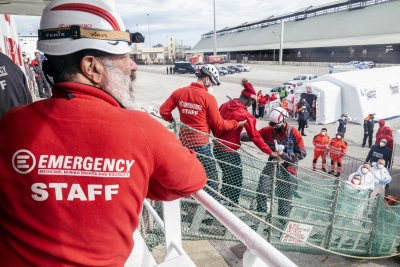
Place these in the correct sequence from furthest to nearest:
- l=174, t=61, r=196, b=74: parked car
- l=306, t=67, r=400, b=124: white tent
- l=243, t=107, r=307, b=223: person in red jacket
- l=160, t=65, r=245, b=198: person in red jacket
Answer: l=174, t=61, r=196, b=74: parked car → l=306, t=67, r=400, b=124: white tent → l=243, t=107, r=307, b=223: person in red jacket → l=160, t=65, r=245, b=198: person in red jacket

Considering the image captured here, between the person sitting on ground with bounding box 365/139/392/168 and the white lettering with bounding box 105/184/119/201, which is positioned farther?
the person sitting on ground with bounding box 365/139/392/168

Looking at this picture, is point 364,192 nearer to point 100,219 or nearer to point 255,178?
point 255,178

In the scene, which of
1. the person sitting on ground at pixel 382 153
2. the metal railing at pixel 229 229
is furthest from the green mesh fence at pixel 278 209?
the person sitting on ground at pixel 382 153

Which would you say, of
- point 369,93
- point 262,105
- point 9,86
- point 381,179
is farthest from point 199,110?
point 369,93

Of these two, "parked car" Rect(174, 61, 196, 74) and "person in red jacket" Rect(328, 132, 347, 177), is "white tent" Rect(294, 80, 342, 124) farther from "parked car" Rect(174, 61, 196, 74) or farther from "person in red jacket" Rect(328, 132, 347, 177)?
"parked car" Rect(174, 61, 196, 74)

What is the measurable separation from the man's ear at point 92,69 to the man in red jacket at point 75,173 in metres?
0.04

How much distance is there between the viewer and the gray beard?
3.67ft

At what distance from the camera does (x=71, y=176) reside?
915mm

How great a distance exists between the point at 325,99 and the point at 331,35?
4652 cm

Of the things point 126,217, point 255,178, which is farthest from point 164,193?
point 255,178

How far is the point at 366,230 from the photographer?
19.0ft

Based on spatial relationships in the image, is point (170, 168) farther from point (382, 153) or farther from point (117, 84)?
point (382, 153)

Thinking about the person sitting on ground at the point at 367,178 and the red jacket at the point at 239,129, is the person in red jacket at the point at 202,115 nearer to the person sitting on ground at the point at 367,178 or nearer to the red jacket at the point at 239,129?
the red jacket at the point at 239,129

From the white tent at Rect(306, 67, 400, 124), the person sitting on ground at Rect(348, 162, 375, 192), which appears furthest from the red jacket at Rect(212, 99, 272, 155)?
the white tent at Rect(306, 67, 400, 124)
